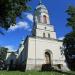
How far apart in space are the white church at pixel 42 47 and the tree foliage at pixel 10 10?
18.7m

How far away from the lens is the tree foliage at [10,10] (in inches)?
622

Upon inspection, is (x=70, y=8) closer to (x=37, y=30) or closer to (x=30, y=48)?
(x=30, y=48)

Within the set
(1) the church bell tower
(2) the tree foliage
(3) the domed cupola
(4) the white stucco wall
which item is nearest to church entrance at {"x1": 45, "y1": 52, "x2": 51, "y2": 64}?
(4) the white stucco wall

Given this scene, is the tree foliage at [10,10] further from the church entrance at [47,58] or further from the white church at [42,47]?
the church entrance at [47,58]

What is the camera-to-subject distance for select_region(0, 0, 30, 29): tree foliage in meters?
15.8

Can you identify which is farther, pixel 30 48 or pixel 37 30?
pixel 37 30

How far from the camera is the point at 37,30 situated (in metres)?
45.5

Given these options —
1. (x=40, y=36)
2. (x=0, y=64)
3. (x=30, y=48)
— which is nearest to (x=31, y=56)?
(x=30, y=48)

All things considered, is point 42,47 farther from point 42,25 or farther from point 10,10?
point 10,10

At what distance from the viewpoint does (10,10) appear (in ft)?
54.1

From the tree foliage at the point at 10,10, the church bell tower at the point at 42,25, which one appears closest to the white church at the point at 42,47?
the church bell tower at the point at 42,25

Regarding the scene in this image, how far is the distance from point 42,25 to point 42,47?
23.8 ft

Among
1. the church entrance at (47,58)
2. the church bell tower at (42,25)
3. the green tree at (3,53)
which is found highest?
the church bell tower at (42,25)

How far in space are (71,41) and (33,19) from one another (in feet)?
82.5
